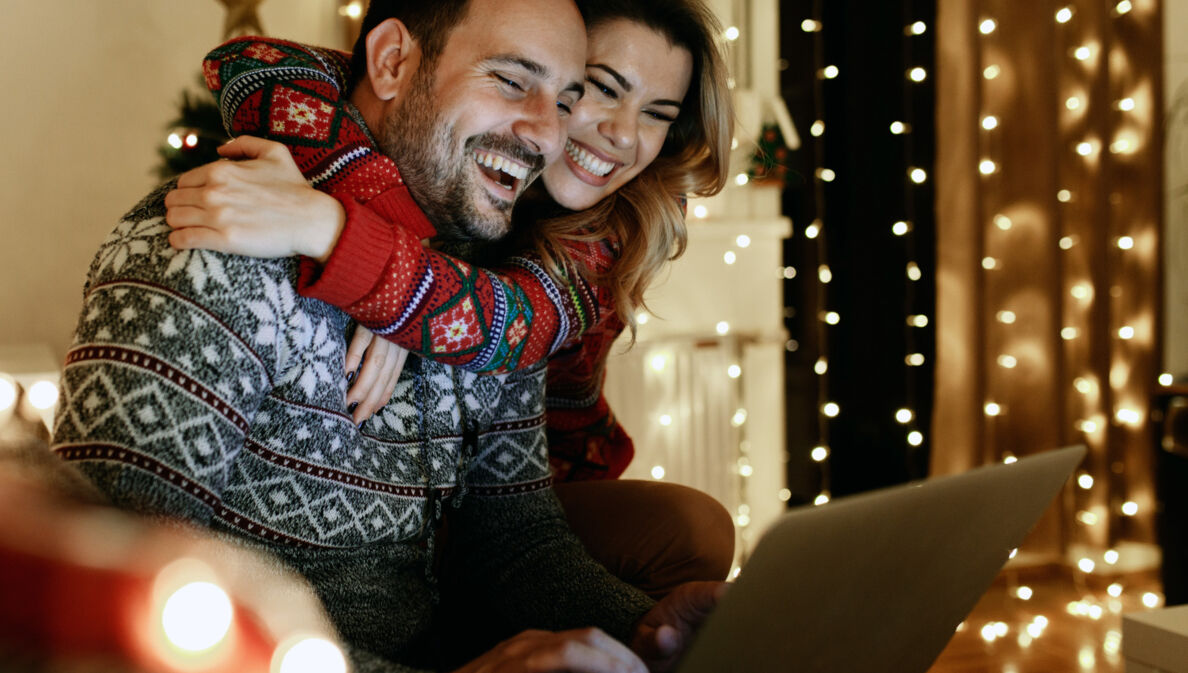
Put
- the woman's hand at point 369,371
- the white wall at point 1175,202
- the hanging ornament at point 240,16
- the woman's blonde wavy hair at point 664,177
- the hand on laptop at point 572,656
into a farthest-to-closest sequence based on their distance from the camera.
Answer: the white wall at point 1175,202, the hanging ornament at point 240,16, the woman's blonde wavy hair at point 664,177, the woman's hand at point 369,371, the hand on laptop at point 572,656

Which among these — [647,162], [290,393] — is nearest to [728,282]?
[647,162]

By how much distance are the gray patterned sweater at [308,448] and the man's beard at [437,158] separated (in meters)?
0.20

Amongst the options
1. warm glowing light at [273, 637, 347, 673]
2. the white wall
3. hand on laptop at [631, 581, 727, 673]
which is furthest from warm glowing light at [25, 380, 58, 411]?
the white wall

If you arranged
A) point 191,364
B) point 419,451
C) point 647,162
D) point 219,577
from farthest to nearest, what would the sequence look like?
1. point 647,162
2. point 419,451
3. point 191,364
4. point 219,577

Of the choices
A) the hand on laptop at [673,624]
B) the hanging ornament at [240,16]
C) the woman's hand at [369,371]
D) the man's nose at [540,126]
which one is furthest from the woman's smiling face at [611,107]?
the hanging ornament at [240,16]

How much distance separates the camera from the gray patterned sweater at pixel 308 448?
79 centimetres

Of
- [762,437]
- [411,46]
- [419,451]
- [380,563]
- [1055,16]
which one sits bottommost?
[762,437]

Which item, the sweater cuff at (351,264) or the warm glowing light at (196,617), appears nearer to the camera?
the warm glowing light at (196,617)

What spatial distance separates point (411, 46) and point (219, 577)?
86 cm

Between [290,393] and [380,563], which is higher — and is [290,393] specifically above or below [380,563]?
above

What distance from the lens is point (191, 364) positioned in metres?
0.81

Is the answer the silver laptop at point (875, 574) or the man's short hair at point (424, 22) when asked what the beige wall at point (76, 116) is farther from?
the silver laptop at point (875, 574)

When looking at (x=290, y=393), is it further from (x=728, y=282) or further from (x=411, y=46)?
(x=728, y=282)

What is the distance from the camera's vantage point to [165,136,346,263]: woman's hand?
A: 32.9 inches
